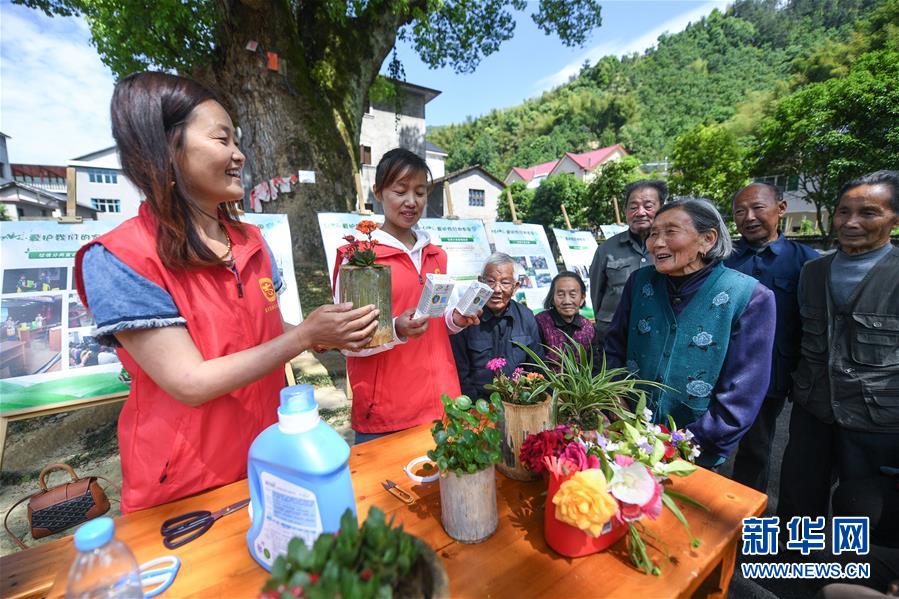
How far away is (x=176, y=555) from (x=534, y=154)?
62.6m

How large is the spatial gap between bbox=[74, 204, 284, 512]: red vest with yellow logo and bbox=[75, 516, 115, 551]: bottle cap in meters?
0.46

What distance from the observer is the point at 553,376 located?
1.26 metres

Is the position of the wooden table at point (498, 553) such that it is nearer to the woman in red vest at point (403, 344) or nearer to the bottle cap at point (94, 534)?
the bottle cap at point (94, 534)

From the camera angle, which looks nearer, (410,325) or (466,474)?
(466,474)

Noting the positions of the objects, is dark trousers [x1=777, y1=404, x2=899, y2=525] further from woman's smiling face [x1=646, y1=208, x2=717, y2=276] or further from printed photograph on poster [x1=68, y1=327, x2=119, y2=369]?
printed photograph on poster [x1=68, y1=327, x2=119, y2=369]

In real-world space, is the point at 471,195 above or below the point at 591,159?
below

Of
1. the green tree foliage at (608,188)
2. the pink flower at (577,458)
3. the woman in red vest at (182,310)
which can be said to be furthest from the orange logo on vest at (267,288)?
Result: the green tree foliage at (608,188)

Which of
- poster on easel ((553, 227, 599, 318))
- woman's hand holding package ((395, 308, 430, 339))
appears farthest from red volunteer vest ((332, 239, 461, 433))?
poster on easel ((553, 227, 599, 318))

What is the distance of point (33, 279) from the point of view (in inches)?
116

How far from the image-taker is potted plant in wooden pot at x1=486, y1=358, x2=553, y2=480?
1.18 m

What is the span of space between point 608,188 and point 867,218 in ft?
79.4

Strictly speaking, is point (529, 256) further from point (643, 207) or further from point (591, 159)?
point (591, 159)

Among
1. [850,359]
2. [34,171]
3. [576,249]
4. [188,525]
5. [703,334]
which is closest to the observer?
[188,525]

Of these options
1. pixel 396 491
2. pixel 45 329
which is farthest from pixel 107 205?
pixel 396 491
